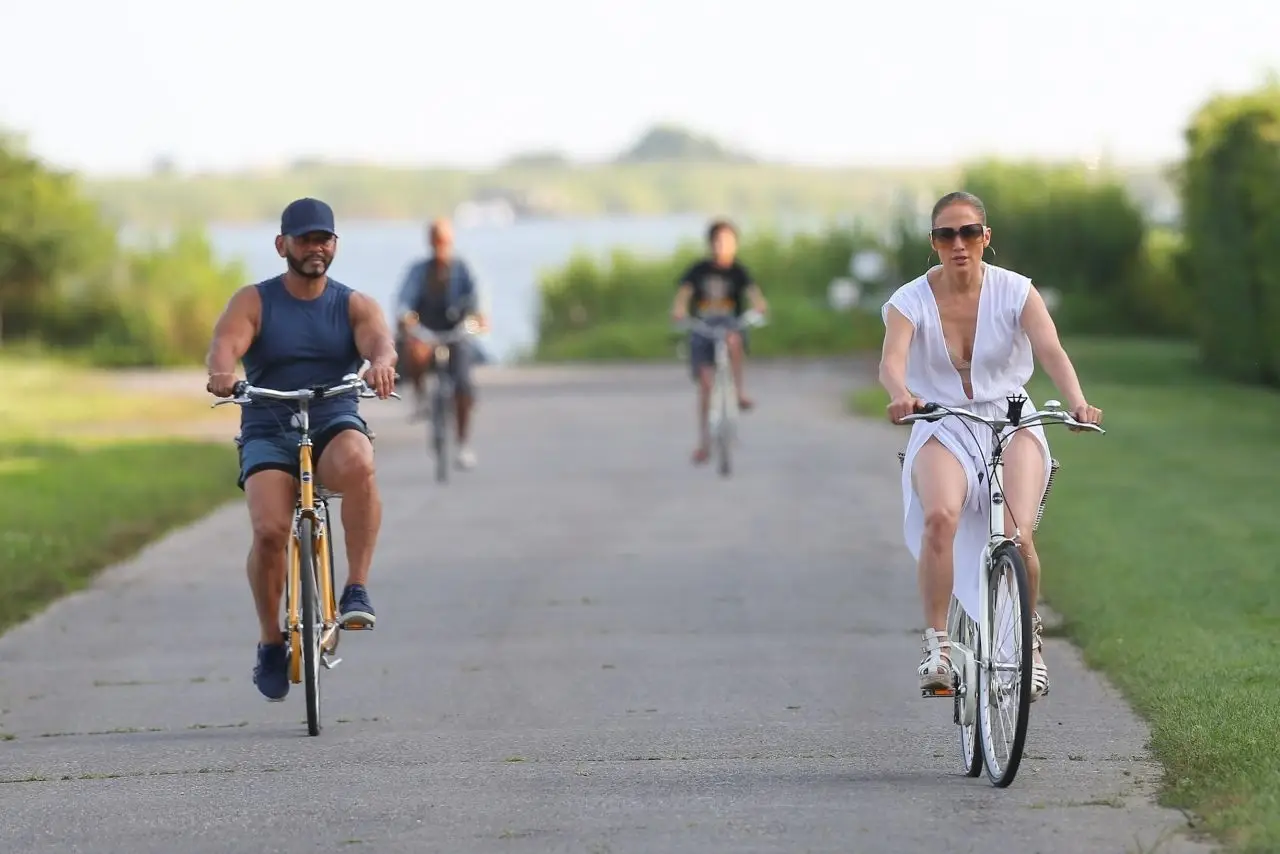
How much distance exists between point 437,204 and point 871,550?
15296 cm

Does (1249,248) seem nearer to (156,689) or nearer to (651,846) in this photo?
(156,689)

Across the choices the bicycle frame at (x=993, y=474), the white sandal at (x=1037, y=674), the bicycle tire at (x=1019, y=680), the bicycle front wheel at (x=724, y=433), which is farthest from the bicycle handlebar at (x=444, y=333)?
the white sandal at (x=1037, y=674)

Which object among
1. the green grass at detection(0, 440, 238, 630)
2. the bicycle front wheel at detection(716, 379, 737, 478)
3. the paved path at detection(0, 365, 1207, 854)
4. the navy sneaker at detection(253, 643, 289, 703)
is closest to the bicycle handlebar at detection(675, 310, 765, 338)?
the bicycle front wheel at detection(716, 379, 737, 478)

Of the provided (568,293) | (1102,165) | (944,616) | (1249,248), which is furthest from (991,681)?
(568,293)

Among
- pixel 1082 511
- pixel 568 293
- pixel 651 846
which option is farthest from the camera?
pixel 568 293

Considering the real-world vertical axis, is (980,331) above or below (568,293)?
above

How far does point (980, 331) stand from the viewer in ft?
26.7

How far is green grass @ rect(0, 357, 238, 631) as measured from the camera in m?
14.1

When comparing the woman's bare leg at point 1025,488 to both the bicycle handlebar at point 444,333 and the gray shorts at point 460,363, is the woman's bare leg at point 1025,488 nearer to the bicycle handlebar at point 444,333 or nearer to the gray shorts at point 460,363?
the bicycle handlebar at point 444,333

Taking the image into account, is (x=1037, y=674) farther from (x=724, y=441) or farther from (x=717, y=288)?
(x=717, y=288)

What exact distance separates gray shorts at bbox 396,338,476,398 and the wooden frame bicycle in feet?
34.4

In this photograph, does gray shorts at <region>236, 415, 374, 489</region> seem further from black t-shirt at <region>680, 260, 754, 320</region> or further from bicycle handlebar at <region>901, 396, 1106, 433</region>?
black t-shirt at <region>680, 260, 754, 320</region>

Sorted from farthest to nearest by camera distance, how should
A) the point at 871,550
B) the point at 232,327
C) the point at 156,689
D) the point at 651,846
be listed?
the point at 871,550 → the point at 156,689 → the point at 232,327 → the point at 651,846

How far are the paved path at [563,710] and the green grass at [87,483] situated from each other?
368 millimetres
